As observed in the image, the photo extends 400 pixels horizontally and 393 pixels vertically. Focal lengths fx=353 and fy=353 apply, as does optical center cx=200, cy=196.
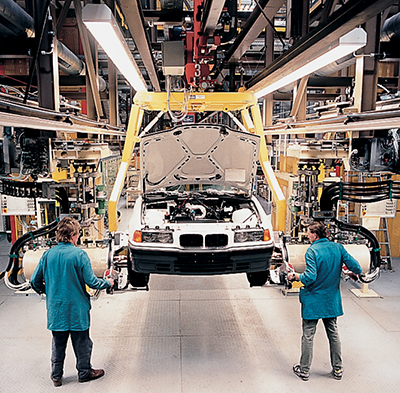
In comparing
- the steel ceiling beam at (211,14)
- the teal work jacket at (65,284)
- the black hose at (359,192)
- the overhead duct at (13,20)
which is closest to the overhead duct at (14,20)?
the overhead duct at (13,20)

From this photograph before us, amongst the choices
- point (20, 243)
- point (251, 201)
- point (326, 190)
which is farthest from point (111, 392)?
point (326, 190)

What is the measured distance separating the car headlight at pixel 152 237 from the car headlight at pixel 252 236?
0.74 meters

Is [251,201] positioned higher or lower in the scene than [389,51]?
lower

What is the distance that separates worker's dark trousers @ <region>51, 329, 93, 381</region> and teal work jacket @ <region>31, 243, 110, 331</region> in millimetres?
135

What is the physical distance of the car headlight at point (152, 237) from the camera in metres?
3.82

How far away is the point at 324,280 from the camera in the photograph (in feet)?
12.4

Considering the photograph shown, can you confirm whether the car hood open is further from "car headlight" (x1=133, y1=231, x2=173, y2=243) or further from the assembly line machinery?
"car headlight" (x1=133, y1=231, x2=173, y2=243)

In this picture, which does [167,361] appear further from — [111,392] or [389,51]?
[389,51]

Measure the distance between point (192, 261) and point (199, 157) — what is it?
1.61 metres

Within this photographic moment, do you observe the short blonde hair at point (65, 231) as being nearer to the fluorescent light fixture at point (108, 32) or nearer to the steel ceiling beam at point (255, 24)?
the fluorescent light fixture at point (108, 32)

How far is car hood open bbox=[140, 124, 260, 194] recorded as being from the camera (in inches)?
175

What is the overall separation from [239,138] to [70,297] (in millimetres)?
2688

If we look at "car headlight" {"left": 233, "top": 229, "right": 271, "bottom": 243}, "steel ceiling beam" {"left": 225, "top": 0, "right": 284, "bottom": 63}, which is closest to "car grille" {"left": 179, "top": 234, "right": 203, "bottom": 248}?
"car headlight" {"left": 233, "top": 229, "right": 271, "bottom": 243}

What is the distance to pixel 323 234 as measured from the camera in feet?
12.7
